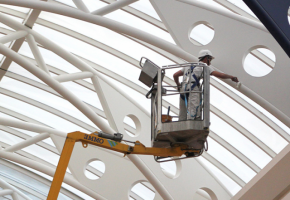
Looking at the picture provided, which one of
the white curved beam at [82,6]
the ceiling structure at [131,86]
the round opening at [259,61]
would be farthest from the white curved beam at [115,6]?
the round opening at [259,61]

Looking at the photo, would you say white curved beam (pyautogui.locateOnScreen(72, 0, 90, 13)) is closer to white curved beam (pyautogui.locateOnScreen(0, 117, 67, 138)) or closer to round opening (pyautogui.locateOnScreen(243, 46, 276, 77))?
round opening (pyautogui.locateOnScreen(243, 46, 276, 77))

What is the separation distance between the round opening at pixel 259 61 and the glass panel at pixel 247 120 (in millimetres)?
2332

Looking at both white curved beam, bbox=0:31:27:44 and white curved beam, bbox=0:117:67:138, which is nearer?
white curved beam, bbox=0:31:27:44

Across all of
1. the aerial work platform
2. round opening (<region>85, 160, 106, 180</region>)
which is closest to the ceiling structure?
the aerial work platform

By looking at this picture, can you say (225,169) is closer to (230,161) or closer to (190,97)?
(230,161)

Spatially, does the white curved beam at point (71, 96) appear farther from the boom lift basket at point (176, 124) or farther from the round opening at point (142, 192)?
the round opening at point (142, 192)

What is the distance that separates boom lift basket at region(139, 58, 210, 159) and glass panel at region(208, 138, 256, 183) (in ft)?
39.6

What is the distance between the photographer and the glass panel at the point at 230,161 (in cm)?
2228

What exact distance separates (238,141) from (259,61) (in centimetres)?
504

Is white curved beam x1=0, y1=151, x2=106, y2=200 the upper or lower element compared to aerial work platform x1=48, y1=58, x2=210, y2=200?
upper

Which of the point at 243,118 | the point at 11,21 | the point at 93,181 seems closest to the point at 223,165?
the point at 243,118

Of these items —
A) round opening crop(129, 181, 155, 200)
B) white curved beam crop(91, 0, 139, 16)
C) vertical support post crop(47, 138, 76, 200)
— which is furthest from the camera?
round opening crop(129, 181, 155, 200)

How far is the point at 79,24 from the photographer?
2156cm

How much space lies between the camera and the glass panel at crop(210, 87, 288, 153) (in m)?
20.2
